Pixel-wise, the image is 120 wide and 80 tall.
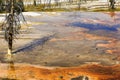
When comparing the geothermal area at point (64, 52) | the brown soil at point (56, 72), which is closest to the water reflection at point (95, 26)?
the geothermal area at point (64, 52)

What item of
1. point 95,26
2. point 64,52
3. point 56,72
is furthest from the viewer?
point 95,26

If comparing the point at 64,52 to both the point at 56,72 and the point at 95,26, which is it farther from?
the point at 95,26

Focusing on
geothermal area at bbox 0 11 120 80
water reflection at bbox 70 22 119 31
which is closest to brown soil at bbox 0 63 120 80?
geothermal area at bbox 0 11 120 80

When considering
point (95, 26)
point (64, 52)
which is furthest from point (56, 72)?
point (95, 26)

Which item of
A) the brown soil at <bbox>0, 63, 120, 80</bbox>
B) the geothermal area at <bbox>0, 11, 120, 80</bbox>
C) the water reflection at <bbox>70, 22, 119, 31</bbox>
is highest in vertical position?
the water reflection at <bbox>70, 22, 119, 31</bbox>

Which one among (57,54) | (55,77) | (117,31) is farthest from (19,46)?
(117,31)

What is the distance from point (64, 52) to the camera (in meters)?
36.4

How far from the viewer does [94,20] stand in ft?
196

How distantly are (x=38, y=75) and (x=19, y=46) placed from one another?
35.8 feet

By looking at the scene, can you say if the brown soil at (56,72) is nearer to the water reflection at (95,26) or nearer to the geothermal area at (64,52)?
the geothermal area at (64,52)

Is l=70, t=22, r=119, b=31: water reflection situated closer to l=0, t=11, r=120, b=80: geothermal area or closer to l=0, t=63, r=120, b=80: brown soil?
l=0, t=11, r=120, b=80: geothermal area

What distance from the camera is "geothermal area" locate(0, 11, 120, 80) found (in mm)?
29172

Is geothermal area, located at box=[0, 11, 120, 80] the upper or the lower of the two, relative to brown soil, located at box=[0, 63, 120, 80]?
upper

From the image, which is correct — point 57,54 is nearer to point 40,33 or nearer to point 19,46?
point 19,46
